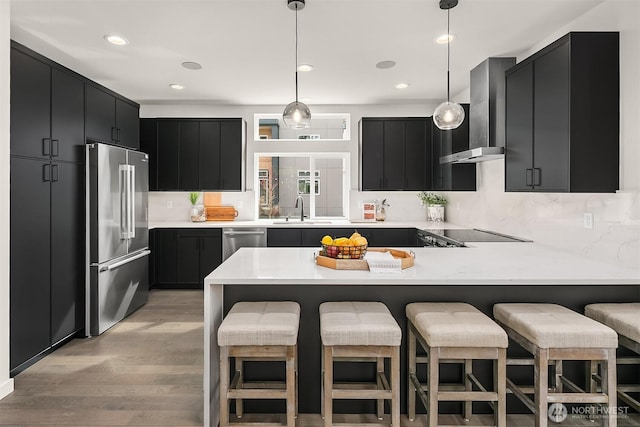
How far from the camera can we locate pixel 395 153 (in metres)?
5.46

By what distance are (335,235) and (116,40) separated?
3128mm

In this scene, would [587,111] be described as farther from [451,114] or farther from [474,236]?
[474,236]

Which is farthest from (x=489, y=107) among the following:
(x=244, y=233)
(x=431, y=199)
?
(x=244, y=233)

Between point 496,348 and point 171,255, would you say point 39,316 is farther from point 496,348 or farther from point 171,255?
point 496,348

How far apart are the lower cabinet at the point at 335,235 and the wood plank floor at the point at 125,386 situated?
1.68 meters

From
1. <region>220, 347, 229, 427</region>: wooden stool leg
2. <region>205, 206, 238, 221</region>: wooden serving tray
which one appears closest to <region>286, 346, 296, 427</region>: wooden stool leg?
<region>220, 347, 229, 427</region>: wooden stool leg

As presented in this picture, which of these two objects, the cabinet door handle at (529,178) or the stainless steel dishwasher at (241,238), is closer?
the cabinet door handle at (529,178)

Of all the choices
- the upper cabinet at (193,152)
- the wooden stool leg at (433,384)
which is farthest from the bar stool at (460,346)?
the upper cabinet at (193,152)

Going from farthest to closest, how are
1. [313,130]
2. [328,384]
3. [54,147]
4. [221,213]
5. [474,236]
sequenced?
[313,130], [221,213], [474,236], [54,147], [328,384]

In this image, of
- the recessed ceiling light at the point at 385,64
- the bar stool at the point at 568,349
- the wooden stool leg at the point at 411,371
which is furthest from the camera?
the recessed ceiling light at the point at 385,64

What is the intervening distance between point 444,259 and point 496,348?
802 millimetres

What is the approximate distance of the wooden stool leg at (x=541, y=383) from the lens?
1.89m
